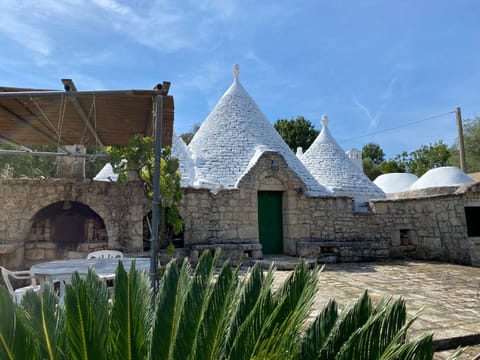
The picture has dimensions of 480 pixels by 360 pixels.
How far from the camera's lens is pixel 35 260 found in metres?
7.51

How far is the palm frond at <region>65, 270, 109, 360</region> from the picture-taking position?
1415 millimetres

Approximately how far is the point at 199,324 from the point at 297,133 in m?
25.9

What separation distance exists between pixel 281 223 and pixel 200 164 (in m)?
3.09

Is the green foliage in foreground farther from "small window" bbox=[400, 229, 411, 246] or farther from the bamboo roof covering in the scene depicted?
"small window" bbox=[400, 229, 411, 246]

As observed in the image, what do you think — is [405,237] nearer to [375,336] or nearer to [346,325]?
[346,325]

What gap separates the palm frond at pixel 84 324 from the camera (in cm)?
142

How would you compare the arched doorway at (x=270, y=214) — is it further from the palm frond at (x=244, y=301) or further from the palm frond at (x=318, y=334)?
the palm frond at (x=318, y=334)

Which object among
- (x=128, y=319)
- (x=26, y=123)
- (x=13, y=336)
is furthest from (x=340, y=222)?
(x=13, y=336)

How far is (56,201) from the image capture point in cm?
765

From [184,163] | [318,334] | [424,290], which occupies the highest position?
[184,163]

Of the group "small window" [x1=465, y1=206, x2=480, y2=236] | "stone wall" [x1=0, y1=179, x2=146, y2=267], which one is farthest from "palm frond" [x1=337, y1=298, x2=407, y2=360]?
"small window" [x1=465, y1=206, x2=480, y2=236]

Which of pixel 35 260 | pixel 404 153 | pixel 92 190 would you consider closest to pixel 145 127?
pixel 92 190

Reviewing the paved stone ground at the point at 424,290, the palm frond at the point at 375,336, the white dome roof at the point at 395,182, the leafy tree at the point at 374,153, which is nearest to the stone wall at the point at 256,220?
the paved stone ground at the point at 424,290

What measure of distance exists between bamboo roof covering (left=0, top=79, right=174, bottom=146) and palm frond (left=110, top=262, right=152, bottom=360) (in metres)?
2.13
